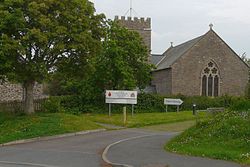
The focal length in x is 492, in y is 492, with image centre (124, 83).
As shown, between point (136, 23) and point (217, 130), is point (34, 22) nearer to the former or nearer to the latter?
point (217, 130)

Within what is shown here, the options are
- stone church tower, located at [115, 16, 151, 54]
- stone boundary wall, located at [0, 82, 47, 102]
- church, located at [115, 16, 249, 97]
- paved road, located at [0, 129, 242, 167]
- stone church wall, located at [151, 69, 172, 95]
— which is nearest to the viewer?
paved road, located at [0, 129, 242, 167]

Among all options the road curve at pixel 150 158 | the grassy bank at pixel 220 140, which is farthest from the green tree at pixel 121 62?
the grassy bank at pixel 220 140

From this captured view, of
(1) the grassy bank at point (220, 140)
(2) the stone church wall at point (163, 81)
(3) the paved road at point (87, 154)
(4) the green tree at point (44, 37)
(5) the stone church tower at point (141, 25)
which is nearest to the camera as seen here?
(3) the paved road at point (87, 154)

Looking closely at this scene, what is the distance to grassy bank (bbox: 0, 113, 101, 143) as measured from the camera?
83.8ft

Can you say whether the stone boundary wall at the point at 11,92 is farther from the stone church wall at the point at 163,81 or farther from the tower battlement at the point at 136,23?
the tower battlement at the point at 136,23

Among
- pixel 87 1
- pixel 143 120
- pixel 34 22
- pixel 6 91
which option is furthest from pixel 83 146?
pixel 6 91

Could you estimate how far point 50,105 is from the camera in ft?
137

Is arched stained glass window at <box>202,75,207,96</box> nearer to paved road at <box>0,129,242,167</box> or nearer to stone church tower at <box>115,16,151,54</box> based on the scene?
stone church tower at <box>115,16,151,54</box>

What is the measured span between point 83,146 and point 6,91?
94.0ft

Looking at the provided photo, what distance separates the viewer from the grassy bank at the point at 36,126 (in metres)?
25.6

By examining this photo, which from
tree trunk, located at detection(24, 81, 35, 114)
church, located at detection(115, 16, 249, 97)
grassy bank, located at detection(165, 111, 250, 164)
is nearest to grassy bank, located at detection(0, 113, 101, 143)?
tree trunk, located at detection(24, 81, 35, 114)

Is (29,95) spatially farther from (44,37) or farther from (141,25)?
(141,25)

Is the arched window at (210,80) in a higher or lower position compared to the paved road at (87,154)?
higher

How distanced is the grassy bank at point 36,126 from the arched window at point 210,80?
3115 centimetres
